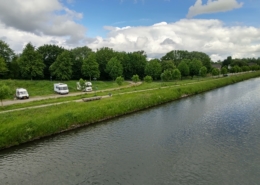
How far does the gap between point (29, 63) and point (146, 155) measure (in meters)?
55.2

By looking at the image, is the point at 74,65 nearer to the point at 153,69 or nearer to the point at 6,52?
the point at 6,52

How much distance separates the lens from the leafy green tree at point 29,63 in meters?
61.8

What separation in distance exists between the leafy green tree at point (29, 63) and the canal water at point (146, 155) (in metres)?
42.6

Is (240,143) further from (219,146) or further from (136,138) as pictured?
(136,138)

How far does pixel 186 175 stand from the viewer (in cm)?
1512

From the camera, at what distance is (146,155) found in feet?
60.4

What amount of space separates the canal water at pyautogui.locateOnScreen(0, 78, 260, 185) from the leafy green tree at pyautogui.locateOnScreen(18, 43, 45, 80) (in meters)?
42.6

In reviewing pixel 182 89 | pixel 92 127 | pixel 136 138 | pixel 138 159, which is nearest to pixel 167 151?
pixel 138 159

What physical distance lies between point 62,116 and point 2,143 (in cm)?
746

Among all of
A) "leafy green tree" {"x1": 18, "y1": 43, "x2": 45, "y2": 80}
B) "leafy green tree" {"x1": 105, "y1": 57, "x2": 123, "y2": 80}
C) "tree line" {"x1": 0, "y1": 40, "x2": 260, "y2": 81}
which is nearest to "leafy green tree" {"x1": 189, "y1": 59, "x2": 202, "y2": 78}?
"tree line" {"x1": 0, "y1": 40, "x2": 260, "y2": 81}

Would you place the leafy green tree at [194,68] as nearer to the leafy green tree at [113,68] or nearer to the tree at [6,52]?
the leafy green tree at [113,68]

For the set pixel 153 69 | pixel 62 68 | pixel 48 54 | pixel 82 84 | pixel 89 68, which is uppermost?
pixel 48 54

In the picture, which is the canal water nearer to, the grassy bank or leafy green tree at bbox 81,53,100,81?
the grassy bank

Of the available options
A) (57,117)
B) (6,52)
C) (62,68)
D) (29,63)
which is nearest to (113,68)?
(62,68)
